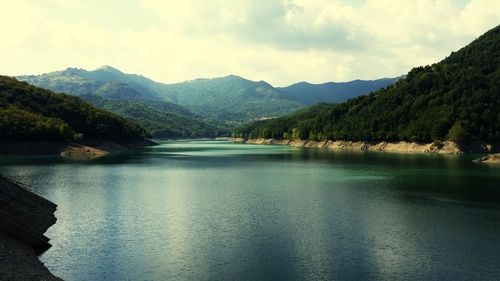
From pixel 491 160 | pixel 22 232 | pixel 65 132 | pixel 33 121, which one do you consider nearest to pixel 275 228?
pixel 22 232

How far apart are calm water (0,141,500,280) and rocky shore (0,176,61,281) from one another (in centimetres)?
156

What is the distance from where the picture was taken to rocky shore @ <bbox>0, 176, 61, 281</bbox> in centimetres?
3234

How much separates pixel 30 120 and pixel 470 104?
169399 mm

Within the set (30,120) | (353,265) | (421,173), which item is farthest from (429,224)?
(30,120)

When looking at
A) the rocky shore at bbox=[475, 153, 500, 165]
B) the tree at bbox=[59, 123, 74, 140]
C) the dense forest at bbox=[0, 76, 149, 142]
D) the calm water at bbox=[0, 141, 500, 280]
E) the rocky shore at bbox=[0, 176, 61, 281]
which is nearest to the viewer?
the rocky shore at bbox=[0, 176, 61, 281]

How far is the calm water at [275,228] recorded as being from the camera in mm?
36031

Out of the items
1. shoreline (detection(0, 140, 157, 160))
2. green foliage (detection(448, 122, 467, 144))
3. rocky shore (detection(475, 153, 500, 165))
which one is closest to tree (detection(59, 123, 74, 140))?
shoreline (detection(0, 140, 157, 160))

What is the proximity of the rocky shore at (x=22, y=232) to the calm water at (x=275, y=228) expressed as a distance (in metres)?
1.56

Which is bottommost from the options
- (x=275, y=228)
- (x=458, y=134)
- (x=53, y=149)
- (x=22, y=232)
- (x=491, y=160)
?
(x=275, y=228)

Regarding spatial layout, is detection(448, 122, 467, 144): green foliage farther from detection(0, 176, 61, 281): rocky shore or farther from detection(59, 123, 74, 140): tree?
detection(0, 176, 61, 281): rocky shore

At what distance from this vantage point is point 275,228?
5006 centimetres

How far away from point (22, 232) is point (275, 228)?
24583 millimetres

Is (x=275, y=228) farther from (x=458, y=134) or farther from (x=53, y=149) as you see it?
(x=458, y=134)

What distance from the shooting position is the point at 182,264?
37281 mm
